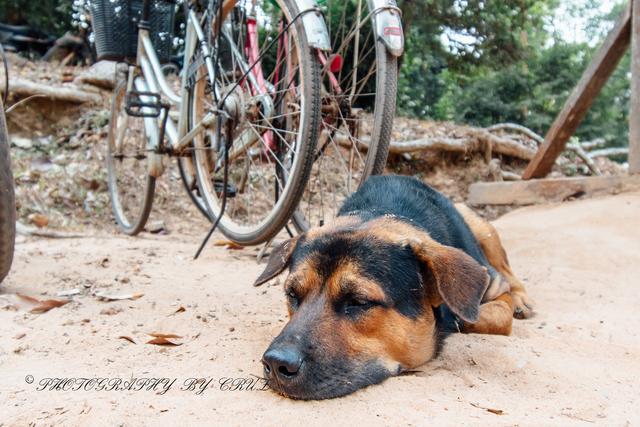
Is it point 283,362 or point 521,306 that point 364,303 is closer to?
point 283,362

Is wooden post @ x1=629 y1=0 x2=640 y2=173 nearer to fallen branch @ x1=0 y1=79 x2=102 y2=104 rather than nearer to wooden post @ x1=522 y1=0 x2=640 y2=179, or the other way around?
wooden post @ x1=522 y1=0 x2=640 y2=179

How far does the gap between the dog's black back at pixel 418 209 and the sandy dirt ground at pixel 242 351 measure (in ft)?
1.60

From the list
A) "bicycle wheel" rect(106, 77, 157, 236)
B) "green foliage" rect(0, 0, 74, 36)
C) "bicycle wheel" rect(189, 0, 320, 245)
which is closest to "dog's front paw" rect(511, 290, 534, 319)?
"bicycle wheel" rect(189, 0, 320, 245)

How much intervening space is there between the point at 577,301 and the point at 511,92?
479 inches

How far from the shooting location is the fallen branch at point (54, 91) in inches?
373

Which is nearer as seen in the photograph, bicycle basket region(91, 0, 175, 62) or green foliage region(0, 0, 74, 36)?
bicycle basket region(91, 0, 175, 62)

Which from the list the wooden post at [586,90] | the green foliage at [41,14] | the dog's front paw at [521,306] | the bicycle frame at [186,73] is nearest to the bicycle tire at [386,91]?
the bicycle frame at [186,73]

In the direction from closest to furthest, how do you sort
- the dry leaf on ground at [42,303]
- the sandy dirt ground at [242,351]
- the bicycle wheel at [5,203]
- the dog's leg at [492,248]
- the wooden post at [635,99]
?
the sandy dirt ground at [242,351] → the bicycle wheel at [5,203] → the dry leaf on ground at [42,303] → the dog's leg at [492,248] → the wooden post at [635,99]

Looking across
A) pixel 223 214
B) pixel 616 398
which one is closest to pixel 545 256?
pixel 223 214

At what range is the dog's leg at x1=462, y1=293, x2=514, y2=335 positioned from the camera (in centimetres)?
290

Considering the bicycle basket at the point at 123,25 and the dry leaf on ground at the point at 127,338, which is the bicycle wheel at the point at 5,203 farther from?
the bicycle basket at the point at 123,25

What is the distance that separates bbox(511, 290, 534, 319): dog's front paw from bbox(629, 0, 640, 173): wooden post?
132 inches

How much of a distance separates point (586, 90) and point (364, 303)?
5916 millimetres

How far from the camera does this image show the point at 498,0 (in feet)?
35.1
